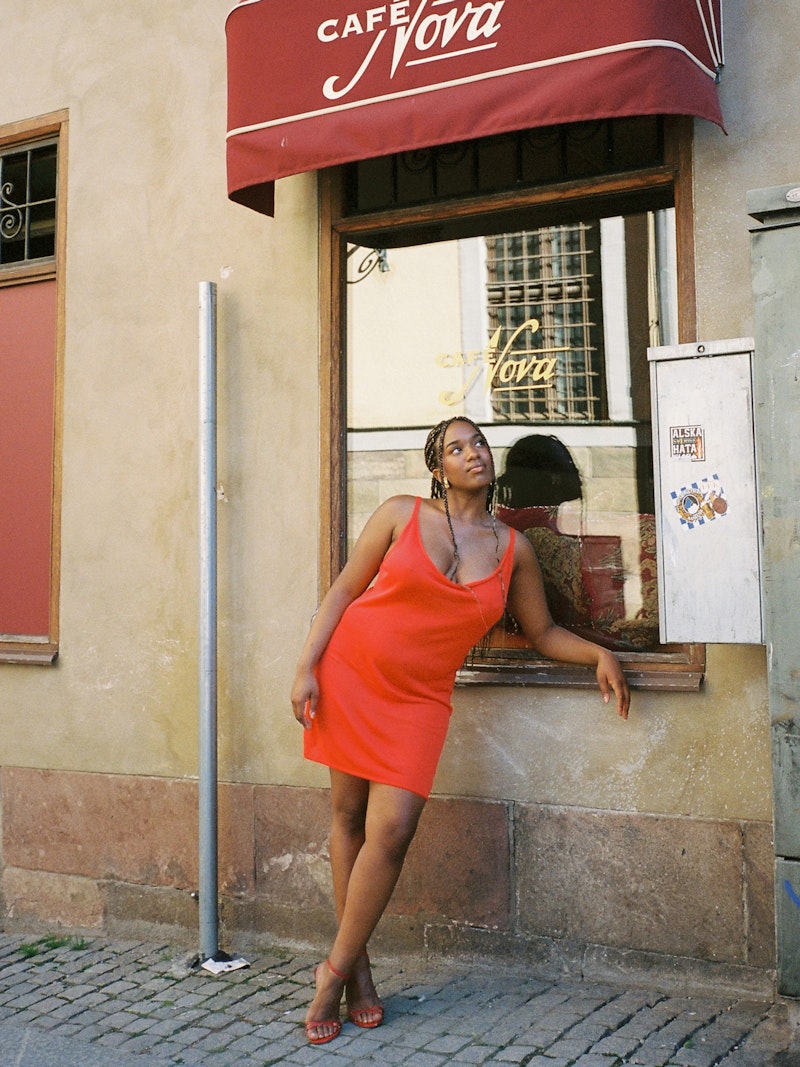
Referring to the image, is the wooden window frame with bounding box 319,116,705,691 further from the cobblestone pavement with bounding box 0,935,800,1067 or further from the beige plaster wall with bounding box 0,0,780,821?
the cobblestone pavement with bounding box 0,935,800,1067

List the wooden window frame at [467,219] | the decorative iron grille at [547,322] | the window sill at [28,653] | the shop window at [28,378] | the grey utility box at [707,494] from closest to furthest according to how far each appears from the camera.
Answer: the grey utility box at [707,494], the wooden window frame at [467,219], the decorative iron grille at [547,322], the window sill at [28,653], the shop window at [28,378]

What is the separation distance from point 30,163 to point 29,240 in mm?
400

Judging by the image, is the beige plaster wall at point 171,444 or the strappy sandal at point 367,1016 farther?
the beige plaster wall at point 171,444

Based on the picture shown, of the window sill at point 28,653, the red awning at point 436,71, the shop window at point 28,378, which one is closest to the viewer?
the red awning at point 436,71

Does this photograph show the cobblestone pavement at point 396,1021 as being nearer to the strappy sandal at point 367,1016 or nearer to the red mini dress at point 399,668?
the strappy sandal at point 367,1016

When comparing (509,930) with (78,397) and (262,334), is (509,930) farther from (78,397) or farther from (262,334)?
(78,397)

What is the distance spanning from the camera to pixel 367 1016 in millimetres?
4293

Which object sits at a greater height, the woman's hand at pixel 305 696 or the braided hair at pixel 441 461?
the braided hair at pixel 441 461

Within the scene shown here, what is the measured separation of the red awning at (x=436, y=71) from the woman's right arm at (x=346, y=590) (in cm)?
141

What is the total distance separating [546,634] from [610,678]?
296mm

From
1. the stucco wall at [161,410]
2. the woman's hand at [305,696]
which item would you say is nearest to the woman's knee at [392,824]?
the woman's hand at [305,696]

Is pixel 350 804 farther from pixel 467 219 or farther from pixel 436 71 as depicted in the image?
pixel 436 71

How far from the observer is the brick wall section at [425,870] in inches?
175

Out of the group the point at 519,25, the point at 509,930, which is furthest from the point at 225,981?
the point at 519,25
